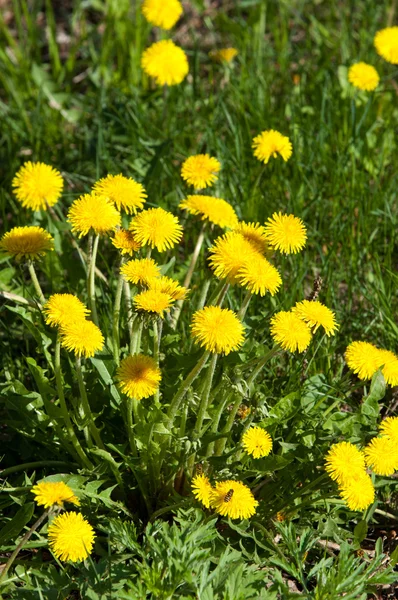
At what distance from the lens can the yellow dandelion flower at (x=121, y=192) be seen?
2.13 metres

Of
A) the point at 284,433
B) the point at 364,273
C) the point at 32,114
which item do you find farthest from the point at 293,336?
the point at 32,114

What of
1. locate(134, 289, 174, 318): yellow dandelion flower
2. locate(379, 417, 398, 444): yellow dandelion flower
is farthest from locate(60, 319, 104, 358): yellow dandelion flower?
locate(379, 417, 398, 444): yellow dandelion flower

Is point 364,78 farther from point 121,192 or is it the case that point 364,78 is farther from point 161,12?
point 121,192

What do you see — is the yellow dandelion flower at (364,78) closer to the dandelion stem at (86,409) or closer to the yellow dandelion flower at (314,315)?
the yellow dandelion flower at (314,315)

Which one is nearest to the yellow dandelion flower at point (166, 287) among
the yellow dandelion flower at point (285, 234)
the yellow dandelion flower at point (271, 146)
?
the yellow dandelion flower at point (285, 234)

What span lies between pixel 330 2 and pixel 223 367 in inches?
113

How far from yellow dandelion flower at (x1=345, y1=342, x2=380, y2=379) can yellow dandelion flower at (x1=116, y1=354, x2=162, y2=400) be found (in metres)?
0.50

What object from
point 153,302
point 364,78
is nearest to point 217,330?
point 153,302

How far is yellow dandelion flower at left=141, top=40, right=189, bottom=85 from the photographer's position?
3.21 m

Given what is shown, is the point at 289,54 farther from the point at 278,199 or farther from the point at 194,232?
the point at 194,232

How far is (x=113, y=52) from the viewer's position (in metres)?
4.15

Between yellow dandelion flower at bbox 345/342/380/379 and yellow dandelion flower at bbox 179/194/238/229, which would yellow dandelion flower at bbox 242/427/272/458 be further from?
yellow dandelion flower at bbox 179/194/238/229

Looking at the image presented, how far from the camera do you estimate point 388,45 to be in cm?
340

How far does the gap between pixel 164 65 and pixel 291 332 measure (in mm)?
1688
